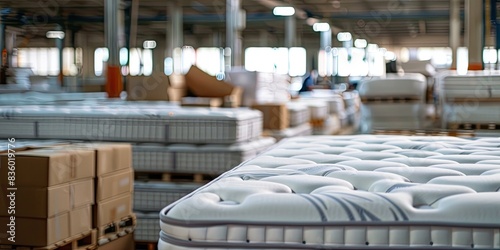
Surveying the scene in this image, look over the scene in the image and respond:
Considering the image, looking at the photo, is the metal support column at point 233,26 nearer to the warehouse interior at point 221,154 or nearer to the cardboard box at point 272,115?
the warehouse interior at point 221,154

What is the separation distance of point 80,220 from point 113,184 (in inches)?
13.4

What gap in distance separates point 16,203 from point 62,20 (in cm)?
650

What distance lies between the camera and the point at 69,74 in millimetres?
9109

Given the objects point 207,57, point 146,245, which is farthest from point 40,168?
point 207,57

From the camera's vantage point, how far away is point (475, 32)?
971 centimetres

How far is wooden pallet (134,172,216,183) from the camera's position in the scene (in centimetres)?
436

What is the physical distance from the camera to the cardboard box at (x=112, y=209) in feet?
9.91

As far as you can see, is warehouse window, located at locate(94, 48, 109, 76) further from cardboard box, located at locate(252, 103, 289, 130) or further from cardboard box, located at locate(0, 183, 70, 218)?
cardboard box, located at locate(0, 183, 70, 218)

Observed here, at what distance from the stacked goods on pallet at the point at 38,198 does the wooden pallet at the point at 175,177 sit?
1577mm

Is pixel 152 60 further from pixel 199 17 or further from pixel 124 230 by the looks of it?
pixel 124 230

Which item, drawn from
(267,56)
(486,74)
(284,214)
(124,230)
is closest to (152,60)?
(267,56)

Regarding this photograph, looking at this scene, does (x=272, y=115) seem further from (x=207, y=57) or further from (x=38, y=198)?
(x=207, y=57)

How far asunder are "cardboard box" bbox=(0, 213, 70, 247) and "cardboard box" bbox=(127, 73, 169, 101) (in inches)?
153

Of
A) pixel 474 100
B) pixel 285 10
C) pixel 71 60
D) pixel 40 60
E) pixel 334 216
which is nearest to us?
pixel 334 216
